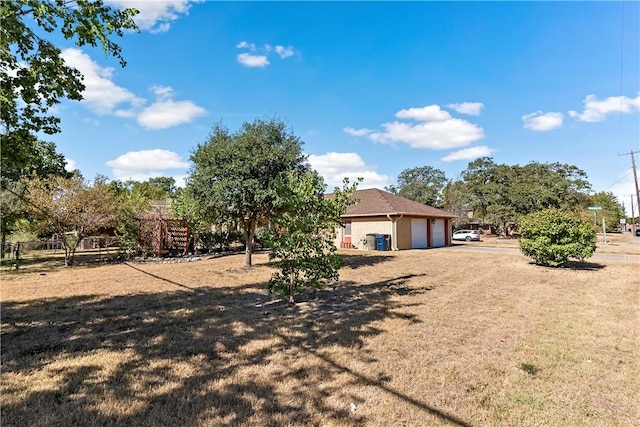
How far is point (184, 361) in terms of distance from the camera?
3887 millimetres

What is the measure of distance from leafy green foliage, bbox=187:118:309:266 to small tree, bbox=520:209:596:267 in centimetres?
915

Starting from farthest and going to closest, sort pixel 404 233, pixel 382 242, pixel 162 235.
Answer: pixel 404 233 → pixel 382 242 → pixel 162 235

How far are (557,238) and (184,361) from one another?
1284 cm

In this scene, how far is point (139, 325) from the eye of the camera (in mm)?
5398

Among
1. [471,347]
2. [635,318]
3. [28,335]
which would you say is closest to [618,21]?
[635,318]

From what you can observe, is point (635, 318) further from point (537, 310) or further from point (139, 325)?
point (139, 325)

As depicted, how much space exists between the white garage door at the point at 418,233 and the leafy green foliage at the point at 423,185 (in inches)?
1000

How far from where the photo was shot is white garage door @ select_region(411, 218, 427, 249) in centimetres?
2247

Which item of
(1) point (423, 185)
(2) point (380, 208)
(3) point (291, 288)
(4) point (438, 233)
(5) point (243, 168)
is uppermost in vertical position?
(1) point (423, 185)

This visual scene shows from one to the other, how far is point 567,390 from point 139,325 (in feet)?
19.5

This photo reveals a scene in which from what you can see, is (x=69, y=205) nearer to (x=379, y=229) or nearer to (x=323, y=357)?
(x=323, y=357)

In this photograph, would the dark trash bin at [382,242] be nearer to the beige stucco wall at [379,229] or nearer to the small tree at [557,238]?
the beige stucco wall at [379,229]

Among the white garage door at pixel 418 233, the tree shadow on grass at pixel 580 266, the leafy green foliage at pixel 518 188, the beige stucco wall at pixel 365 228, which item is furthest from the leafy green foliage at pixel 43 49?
the leafy green foliage at pixel 518 188

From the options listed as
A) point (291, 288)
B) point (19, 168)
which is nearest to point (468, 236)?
point (291, 288)
